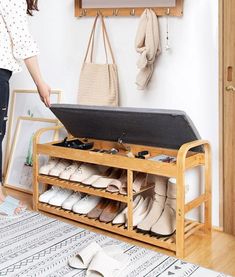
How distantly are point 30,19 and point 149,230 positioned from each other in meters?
1.85

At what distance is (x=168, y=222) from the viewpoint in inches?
86.8

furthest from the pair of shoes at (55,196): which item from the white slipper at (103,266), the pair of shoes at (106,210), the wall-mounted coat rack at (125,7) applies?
the wall-mounted coat rack at (125,7)

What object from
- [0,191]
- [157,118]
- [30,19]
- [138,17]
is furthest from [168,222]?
[30,19]

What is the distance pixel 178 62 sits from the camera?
2.40 m

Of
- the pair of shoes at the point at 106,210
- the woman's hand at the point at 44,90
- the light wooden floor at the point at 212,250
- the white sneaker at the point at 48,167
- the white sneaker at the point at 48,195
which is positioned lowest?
the light wooden floor at the point at 212,250

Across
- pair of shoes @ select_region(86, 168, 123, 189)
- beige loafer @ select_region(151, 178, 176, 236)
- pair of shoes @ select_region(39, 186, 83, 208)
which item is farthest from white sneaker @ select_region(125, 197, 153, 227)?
pair of shoes @ select_region(39, 186, 83, 208)

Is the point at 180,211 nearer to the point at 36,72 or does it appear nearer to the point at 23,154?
the point at 36,72

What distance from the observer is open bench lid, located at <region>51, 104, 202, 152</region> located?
2141 mm

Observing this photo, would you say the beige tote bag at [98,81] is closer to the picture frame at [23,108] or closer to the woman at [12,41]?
the picture frame at [23,108]

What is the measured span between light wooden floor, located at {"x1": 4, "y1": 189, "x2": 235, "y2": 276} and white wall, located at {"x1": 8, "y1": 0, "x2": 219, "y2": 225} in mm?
147

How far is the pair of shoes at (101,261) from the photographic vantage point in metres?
1.83

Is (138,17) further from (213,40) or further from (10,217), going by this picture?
(10,217)

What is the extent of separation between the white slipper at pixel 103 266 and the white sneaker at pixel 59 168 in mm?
818

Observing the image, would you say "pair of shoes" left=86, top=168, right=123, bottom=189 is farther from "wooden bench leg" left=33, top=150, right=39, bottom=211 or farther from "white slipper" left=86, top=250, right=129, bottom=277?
"white slipper" left=86, top=250, right=129, bottom=277
